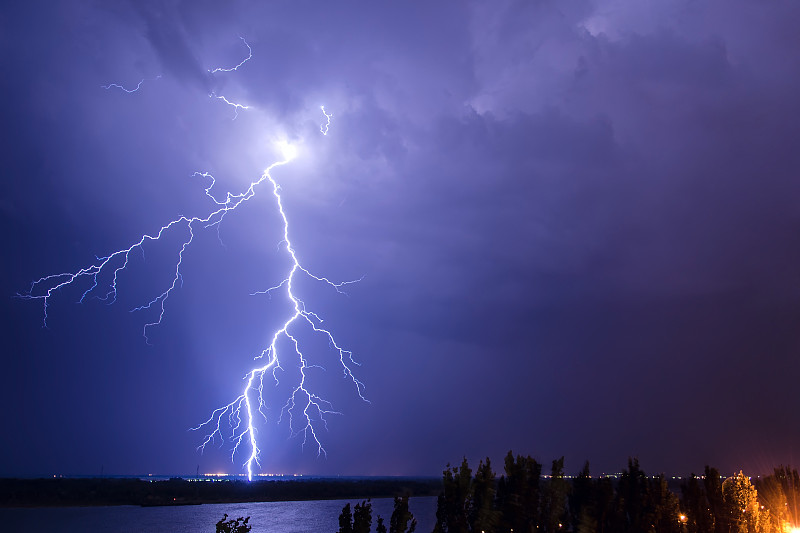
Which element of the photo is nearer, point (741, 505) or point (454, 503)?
point (454, 503)

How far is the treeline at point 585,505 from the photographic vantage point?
63.6 feet

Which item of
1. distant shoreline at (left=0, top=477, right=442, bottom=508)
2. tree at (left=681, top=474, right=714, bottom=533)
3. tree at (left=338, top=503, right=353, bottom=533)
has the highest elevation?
tree at (left=338, top=503, right=353, bottom=533)

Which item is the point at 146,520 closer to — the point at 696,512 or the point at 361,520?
the point at 361,520

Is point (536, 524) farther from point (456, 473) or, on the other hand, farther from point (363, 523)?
point (363, 523)

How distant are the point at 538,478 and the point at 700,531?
11.9 metres

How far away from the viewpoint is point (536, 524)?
788 inches

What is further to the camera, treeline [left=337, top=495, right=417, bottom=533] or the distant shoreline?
the distant shoreline

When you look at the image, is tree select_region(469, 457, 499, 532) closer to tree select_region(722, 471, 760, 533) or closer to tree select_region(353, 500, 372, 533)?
tree select_region(353, 500, 372, 533)

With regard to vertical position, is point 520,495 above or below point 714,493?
above

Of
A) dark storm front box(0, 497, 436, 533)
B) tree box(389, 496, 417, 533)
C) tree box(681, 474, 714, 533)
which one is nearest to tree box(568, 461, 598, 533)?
tree box(681, 474, 714, 533)

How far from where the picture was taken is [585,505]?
76.3 feet

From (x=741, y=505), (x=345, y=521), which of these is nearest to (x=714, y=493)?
(x=741, y=505)

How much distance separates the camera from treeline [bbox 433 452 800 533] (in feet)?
63.6

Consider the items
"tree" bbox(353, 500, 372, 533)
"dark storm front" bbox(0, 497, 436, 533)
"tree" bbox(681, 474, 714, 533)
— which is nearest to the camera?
"tree" bbox(353, 500, 372, 533)
